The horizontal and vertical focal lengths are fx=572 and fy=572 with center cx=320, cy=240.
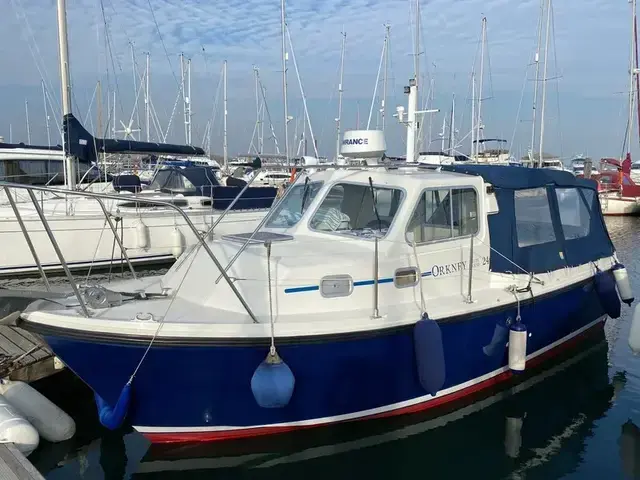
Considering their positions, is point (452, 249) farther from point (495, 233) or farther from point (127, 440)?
point (127, 440)

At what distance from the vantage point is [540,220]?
683cm

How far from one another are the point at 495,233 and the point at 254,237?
263cm

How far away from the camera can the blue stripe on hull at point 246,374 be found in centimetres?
454

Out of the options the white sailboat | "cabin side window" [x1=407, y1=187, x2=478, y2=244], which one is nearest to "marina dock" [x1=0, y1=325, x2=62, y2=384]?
"cabin side window" [x1=407, y1=187, x2=478, y2=244]

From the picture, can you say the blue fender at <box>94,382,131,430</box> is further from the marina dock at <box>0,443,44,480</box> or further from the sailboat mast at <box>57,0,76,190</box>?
the sailboat mast at <box>57,0,76,190</box>

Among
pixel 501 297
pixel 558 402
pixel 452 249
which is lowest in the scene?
pixel 558 402

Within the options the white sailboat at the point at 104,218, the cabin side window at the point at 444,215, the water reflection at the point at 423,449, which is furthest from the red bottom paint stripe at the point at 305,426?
the white sailboat at the point at 104,218

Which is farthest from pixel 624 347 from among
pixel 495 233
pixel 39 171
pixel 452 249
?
pixel 39 171

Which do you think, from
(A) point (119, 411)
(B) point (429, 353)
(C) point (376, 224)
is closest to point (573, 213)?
(C) point (376, 224)

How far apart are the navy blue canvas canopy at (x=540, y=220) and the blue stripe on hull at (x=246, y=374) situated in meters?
1.08

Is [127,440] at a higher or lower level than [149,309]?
lower

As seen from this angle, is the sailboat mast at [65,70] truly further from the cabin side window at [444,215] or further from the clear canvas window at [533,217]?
the clear canvas window at [533,217]

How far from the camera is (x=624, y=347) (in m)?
8.25

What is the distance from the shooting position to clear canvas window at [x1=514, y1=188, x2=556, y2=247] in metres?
6.53
